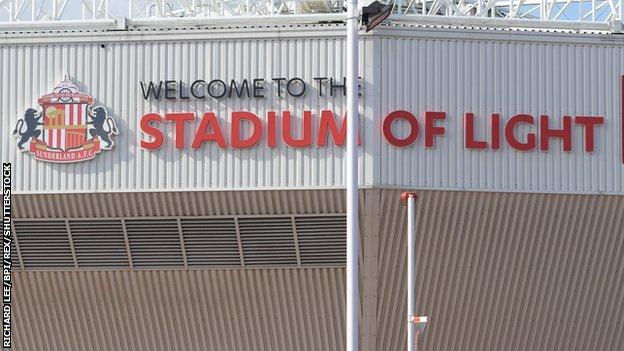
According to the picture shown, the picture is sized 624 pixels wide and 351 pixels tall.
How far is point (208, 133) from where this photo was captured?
41438 millimetres

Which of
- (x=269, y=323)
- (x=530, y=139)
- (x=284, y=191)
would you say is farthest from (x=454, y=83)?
(x=269, y=323)

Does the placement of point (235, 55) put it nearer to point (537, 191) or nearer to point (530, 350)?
point (537, 191)

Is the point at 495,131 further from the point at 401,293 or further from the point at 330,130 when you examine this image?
the point at 401,293

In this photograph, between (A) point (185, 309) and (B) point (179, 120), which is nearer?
(B) point (179, 120)

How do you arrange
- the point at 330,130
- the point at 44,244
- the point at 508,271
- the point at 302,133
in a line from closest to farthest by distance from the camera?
the point at 330,130, the point at 302,133, the point at 508,271, the point at 44,244

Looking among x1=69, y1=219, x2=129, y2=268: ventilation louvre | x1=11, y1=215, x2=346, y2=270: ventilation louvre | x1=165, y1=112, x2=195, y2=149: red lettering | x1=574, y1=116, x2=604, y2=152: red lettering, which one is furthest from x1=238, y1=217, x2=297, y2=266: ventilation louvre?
x1=574, y1=116, x2=604, y2=152: red lettering

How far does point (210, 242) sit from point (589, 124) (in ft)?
36.8

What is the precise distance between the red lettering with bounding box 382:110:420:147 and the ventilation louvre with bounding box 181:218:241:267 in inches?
198

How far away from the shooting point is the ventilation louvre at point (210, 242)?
42.0 metres

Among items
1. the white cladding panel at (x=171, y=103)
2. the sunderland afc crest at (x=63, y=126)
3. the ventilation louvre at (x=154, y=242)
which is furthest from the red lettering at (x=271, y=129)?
the sunderland afc crest at (x=63, y=126)

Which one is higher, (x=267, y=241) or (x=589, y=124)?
(x=589, y=124)

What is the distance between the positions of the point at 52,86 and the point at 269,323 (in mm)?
9215

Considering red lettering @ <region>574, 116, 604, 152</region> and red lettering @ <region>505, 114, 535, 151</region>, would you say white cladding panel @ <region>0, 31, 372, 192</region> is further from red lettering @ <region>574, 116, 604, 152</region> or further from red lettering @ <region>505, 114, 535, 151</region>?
red lettering @ <region>574, 116, 604, 152</region>

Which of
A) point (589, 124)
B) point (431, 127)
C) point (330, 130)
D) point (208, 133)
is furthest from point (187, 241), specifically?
point (589, 124)
